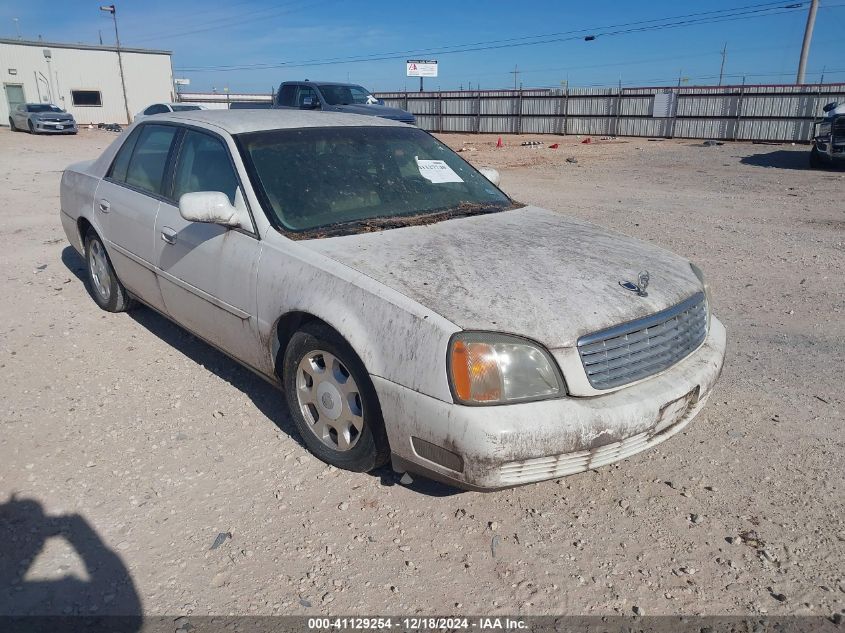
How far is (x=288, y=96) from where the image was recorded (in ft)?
57.3

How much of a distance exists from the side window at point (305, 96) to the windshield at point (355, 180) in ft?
44.6

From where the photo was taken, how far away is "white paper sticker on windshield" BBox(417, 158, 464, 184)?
3.96m

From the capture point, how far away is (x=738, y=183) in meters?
12.9

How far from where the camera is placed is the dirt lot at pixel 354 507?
2359 millimetres

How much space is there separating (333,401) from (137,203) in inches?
87.0

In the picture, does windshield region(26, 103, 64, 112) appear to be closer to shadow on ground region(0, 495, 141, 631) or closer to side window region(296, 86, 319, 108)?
side window region(296, 86, 319, 108)

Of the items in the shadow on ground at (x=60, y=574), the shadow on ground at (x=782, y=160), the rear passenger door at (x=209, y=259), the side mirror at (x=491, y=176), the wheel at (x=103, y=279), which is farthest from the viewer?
the shadow on ground at (x=782, y=160)

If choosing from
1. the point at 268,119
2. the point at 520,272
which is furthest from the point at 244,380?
the point at 520,272

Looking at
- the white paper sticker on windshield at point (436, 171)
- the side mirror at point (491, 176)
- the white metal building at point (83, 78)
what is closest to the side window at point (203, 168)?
the white paper sticker on windshield at point (436, 171)

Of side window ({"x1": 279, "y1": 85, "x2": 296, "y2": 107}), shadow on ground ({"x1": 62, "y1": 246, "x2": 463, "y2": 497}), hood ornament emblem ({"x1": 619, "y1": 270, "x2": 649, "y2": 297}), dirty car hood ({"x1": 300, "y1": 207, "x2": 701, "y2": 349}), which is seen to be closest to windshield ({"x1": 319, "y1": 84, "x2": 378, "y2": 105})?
side window ({"x1": 279, "y1": 85, "x2": 296, "y2": 107})

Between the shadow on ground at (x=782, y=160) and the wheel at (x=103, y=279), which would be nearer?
the wheel at (x=103, y=279)

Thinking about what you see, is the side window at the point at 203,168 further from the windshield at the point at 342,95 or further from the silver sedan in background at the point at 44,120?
the silver sedan in background at the point at 44,120

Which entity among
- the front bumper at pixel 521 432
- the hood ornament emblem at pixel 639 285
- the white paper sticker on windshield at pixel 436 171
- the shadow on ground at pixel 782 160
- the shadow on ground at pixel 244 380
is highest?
the white paper sticker on windshield at pixel 436 171

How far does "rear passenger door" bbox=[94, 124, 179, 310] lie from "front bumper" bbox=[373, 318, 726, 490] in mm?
2268
